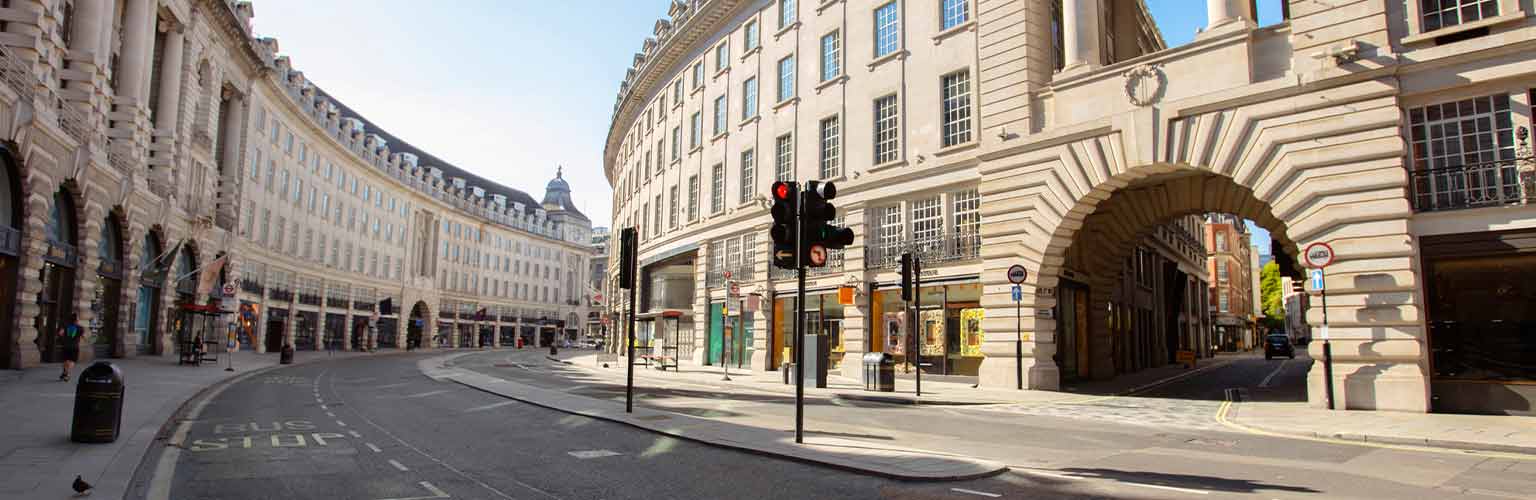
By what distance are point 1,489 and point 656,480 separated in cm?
548

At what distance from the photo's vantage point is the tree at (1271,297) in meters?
96.2

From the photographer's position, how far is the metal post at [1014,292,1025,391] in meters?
21.7

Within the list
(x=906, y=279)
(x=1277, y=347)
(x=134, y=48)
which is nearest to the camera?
(x=906, y=279)

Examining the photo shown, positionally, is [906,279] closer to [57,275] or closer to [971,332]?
[971,332]

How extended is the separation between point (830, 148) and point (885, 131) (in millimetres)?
2948

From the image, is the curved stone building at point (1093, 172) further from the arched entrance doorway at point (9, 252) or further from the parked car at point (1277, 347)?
the arched entrance doorway at point (9, 252)

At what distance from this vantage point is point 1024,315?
73.4 ft

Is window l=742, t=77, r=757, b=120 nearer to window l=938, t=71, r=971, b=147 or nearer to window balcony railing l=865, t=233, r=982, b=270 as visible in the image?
window balcony railing l=865, t=233, r=982, b=270

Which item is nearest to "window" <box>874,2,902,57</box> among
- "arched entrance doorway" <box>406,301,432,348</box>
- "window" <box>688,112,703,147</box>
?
"window" <box>688,112,703,147</box>

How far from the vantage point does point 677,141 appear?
4356cm

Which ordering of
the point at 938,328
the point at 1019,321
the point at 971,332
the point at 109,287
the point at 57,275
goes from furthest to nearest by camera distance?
the point at 109,287 < the point at 57,275 < the point at 938,328 < the point at 971,332 < the point at 1019,321

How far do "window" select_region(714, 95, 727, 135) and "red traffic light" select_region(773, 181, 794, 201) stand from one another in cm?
2767

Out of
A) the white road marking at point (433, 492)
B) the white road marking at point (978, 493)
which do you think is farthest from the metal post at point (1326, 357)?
the white road marking at point (433, 492)

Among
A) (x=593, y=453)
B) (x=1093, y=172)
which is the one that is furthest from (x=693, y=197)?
(x=593, y=453)
